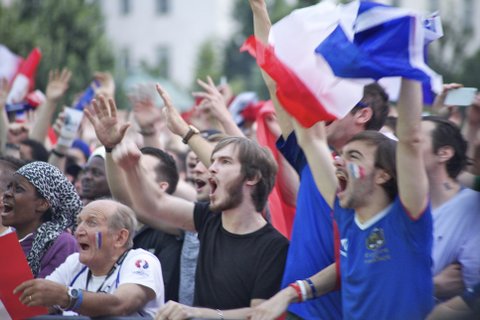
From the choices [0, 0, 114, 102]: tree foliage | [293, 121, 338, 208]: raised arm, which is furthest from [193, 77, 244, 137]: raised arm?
[0, 0, 114, 102]: tree foliage

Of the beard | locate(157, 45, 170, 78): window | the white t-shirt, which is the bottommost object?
locate(157, 45, 170, 78): window

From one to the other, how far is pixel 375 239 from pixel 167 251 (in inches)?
81.1

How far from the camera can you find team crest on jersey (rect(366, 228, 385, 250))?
4.47 meters

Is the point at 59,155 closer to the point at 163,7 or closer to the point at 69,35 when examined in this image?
the point at 69,35

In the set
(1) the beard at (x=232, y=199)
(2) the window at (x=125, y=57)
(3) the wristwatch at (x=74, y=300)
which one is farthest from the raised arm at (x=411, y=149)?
(2) the window at (x=125, y=57)

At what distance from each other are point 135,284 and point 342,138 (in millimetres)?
1294

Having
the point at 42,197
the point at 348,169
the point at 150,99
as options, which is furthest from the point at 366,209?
the point at 150,99

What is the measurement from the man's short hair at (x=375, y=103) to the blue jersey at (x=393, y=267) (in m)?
0.92

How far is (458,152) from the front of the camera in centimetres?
527

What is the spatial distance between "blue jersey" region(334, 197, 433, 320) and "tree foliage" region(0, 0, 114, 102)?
21.1 metres

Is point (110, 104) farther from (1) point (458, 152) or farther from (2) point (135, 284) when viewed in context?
(1) point (458, 152)

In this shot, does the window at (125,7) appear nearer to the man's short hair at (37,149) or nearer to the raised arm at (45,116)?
the raised arm at (45,116)

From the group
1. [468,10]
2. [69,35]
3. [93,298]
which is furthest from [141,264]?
[468,10]

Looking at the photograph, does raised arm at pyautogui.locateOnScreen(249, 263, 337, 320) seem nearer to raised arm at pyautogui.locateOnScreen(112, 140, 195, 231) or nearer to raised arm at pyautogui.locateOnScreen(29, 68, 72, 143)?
raised arm at pyautogui.locateOnScreen(112, 140, 195, 231)
